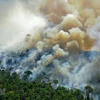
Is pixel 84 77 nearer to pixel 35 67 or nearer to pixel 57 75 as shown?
pixel 57 75

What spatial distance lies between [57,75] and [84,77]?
10192 mm

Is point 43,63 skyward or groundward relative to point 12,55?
groundward

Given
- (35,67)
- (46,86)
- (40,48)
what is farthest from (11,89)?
(40,48)

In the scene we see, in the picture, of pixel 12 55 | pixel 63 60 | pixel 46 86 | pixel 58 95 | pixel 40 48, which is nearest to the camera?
pixel 58 95

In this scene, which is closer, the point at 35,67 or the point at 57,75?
the point at 57,75

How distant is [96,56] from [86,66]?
9031 millimetres

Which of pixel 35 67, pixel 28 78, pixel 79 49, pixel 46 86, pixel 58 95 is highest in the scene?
pixel 79 49

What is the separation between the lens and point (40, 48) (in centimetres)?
12075

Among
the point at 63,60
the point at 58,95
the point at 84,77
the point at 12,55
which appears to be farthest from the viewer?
the point at 12,55

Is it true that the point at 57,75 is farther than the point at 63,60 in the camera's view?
No

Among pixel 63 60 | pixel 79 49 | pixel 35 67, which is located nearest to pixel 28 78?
pixel 35 67

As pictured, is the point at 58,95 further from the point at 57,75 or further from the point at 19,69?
the point at 19,69

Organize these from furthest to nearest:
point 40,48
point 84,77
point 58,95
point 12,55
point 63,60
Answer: point 12,55
point 40,48
point 63,60
point 84,77
point 58,95

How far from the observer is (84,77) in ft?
325
